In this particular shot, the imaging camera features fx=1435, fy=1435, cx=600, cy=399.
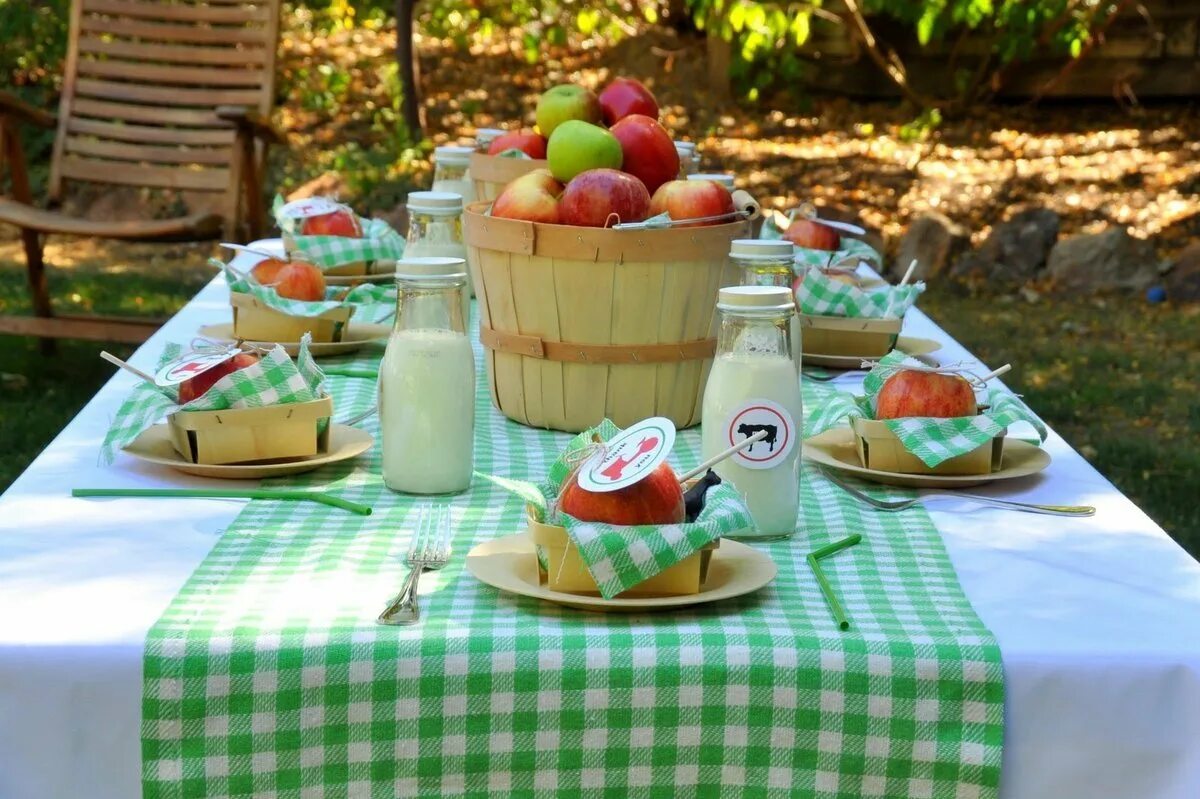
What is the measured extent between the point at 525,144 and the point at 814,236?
507mm

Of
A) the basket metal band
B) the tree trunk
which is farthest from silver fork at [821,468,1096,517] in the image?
the tree trunk

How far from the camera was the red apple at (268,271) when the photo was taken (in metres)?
1.94

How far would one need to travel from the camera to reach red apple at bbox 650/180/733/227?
1.50m

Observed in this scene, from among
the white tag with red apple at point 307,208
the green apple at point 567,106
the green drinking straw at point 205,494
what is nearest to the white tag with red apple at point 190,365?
the green drinking straw at point 205,494

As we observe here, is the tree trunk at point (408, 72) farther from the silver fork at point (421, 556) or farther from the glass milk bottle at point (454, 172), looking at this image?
the silver fork at point (421, 556)

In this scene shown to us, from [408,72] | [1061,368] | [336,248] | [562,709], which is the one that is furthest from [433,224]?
[408,72]

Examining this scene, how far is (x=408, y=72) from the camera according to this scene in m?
6.92

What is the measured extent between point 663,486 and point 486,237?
58cm

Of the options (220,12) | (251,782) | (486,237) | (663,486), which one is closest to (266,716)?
(251,782)

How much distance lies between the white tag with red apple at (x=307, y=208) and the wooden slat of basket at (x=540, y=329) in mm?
846

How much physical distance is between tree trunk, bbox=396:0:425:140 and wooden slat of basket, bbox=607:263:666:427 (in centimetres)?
537

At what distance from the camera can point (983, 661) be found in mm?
915

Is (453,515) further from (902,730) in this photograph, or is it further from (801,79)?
(801,79)

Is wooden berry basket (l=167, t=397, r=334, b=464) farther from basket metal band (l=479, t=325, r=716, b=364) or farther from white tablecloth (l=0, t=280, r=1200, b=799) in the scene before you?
basket metal band (l=479, t=325, r=716, b=364)
